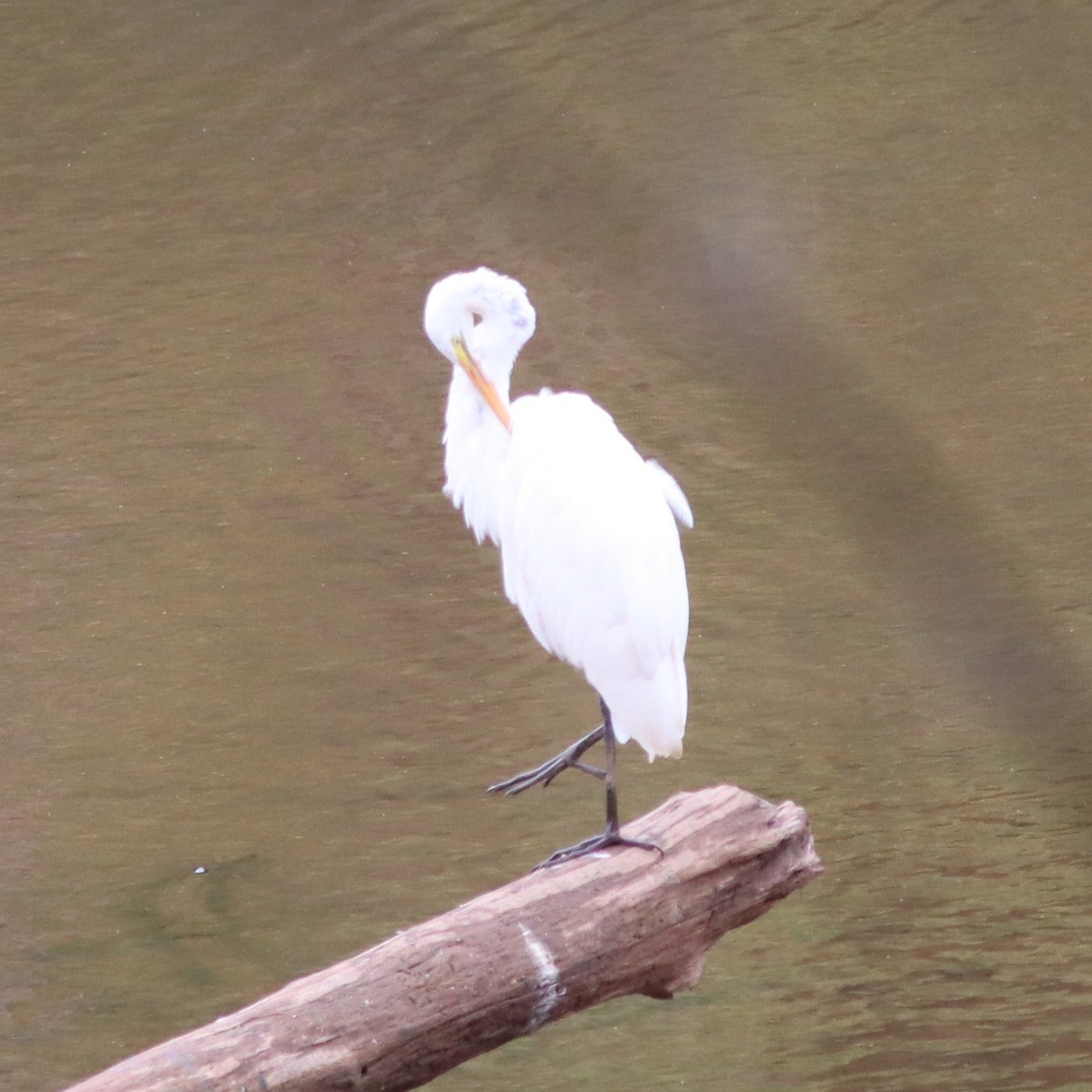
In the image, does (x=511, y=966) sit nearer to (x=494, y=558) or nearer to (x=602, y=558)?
(x=602, y=558)

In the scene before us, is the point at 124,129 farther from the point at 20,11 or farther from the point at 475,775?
the point at 475,775

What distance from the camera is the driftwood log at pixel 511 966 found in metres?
1.33

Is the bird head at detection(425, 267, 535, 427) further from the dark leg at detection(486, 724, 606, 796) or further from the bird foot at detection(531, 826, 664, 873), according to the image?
the bird foot at detection(531, 826, 664, 873)

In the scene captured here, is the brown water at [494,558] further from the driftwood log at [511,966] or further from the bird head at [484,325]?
the driftwood log at [511,966]

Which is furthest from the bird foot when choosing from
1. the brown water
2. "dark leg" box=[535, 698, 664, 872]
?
the brown water

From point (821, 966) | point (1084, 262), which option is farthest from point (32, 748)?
point (1084, 262)

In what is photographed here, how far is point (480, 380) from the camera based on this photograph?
6.18 feet

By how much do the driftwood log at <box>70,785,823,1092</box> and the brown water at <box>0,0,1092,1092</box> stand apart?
31 cm

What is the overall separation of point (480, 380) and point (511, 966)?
0.68 meters

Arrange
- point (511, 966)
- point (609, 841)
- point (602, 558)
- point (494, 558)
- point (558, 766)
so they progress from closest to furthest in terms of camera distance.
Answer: point (511, 966)
point (609, 841)
point (602, 558)
point (558, 766)
point (494, 558)

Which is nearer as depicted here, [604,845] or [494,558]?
[604,845]

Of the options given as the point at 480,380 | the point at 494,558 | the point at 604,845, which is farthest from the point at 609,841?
the point at 494,558

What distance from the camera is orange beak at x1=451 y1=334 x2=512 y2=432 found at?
187cm

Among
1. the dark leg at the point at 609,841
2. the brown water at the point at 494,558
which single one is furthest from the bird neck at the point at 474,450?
the dark leg at the point at 609,841
